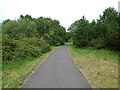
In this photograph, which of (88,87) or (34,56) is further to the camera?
(34,56)

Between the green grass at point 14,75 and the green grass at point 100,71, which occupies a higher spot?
the green grass at point 14,75

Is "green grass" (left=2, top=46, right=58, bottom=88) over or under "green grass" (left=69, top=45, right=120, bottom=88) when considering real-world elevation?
over

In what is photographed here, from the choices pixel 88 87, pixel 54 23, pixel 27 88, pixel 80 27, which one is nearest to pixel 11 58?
pixel 27 88

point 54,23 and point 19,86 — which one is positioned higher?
point 54,23

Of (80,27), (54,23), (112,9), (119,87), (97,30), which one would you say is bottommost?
(119,87)

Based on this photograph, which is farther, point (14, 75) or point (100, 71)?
point (100, 71)

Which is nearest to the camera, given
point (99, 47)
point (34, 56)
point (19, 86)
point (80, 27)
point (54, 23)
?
point (19, 86)

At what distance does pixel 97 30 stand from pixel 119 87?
15.5 meters

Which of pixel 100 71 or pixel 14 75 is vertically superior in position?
pixel 14 75

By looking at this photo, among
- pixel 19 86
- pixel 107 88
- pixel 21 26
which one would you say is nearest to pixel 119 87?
pixel 107 88

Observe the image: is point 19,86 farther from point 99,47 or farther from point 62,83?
point 99,47

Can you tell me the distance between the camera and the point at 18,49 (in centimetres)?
729

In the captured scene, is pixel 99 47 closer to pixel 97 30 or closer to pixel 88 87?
pixel 97 30

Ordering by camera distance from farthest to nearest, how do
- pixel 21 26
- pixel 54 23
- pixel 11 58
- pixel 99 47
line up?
pixel 54 23 < pixel 21 26 < pixel 99 47 < pixel 11 58
